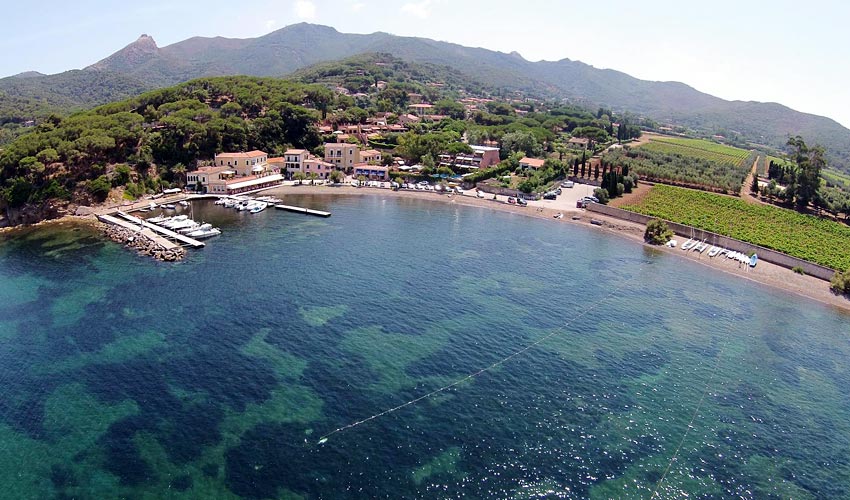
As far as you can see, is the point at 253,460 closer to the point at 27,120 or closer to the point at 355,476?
the point at 355,476

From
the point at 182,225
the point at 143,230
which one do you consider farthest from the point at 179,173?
the point at 143,230

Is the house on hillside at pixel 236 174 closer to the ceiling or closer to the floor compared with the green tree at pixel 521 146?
closer to the floor

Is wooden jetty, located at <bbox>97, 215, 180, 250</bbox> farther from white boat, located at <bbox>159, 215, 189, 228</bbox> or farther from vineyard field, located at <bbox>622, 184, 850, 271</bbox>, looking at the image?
vineyard field, located at <bbox>622, 184, 850, 271</bbox>

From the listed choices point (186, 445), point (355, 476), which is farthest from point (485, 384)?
point (186, 445)

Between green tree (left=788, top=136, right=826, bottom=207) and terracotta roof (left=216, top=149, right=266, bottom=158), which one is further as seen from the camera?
terracotta roof (left=216, top=149, right=266, bottom=158)

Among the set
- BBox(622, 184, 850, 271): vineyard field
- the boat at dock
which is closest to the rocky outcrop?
the boat at dock

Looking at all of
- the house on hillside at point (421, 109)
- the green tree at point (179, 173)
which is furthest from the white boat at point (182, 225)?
the house on hillside at point (421, 109)

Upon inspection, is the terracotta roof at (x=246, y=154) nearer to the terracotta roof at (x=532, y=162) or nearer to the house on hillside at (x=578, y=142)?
the terracotta roof at (x=532, y=162)
